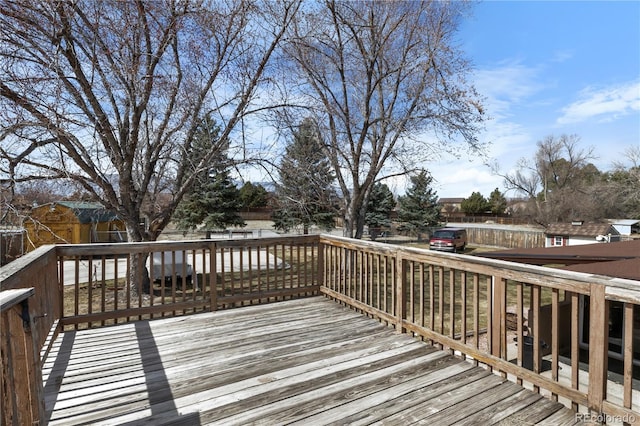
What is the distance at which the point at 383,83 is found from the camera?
12.4m

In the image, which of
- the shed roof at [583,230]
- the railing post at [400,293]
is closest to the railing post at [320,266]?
the railing post at [400,293]

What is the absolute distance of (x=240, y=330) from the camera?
11.9ft

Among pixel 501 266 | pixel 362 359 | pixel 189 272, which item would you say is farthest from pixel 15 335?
pixel 189 272

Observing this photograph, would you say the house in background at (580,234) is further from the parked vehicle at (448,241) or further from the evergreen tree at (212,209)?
the evergreen tree at (212,209)

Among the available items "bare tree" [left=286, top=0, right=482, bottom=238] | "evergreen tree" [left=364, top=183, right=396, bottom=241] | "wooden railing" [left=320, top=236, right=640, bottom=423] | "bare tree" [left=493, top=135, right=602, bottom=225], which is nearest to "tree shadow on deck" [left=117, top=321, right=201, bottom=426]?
"wooden railing" [left=320, top=236, right=640, bottom=423]

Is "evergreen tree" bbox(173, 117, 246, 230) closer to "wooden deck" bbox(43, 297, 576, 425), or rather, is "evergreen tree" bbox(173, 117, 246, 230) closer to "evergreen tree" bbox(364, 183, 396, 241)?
"evergreen tree" bbox(364, 183, 396, 241)

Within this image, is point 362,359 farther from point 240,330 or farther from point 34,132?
point 34,132

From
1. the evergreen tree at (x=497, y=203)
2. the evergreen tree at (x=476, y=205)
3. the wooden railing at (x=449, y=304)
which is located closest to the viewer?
the wooden railing at (x=449, y=304)

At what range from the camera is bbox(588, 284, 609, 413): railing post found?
1993 mm

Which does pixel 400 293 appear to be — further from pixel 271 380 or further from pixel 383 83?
pixel 383 83

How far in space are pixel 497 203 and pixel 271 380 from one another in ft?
172

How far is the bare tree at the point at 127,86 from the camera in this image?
17.5 feet

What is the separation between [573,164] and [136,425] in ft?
137

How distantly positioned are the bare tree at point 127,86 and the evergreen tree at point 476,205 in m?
46.4
